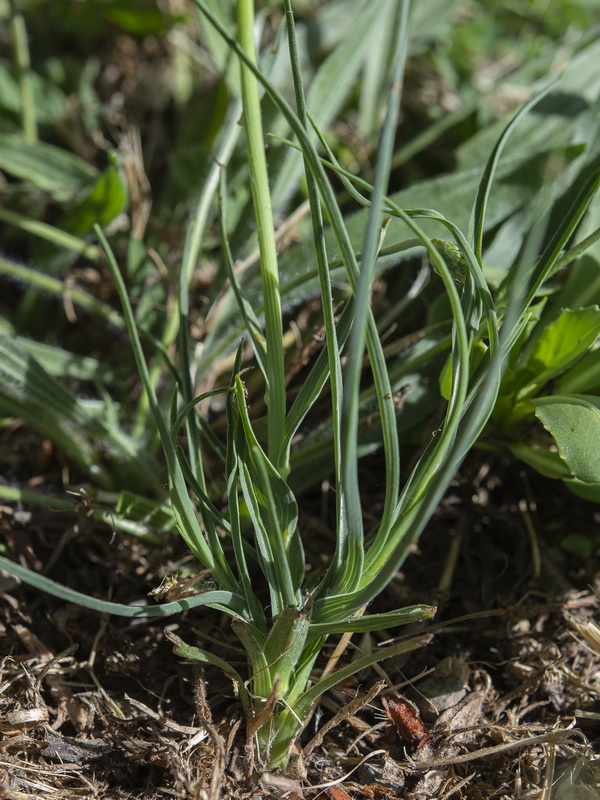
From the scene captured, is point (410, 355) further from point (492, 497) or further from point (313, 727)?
point (313, 727)

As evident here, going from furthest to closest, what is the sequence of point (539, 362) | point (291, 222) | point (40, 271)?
1. point (40, 271)
2. point (291, 222)
3. point (539, 362)

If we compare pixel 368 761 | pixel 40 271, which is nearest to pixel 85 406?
pixel 40 271

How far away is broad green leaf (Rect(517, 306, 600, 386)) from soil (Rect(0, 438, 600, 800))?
221mm

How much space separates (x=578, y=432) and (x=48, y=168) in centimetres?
113

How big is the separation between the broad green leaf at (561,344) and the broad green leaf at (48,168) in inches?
35.9

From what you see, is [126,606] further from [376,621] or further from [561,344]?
[561,344]

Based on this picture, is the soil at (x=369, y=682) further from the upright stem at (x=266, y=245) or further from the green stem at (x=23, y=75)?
the green stem at (x=23, y=75)

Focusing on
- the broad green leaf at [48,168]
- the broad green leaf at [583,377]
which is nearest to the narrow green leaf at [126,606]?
the broad green leaf at [583,377]

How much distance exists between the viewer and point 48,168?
4.75ft

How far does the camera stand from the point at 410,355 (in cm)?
114

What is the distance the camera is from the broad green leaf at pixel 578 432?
2.93 feet

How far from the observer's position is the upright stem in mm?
866

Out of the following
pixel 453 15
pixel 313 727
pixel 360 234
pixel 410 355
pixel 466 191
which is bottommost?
pixel 313 727

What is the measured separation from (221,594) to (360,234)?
65 cm
